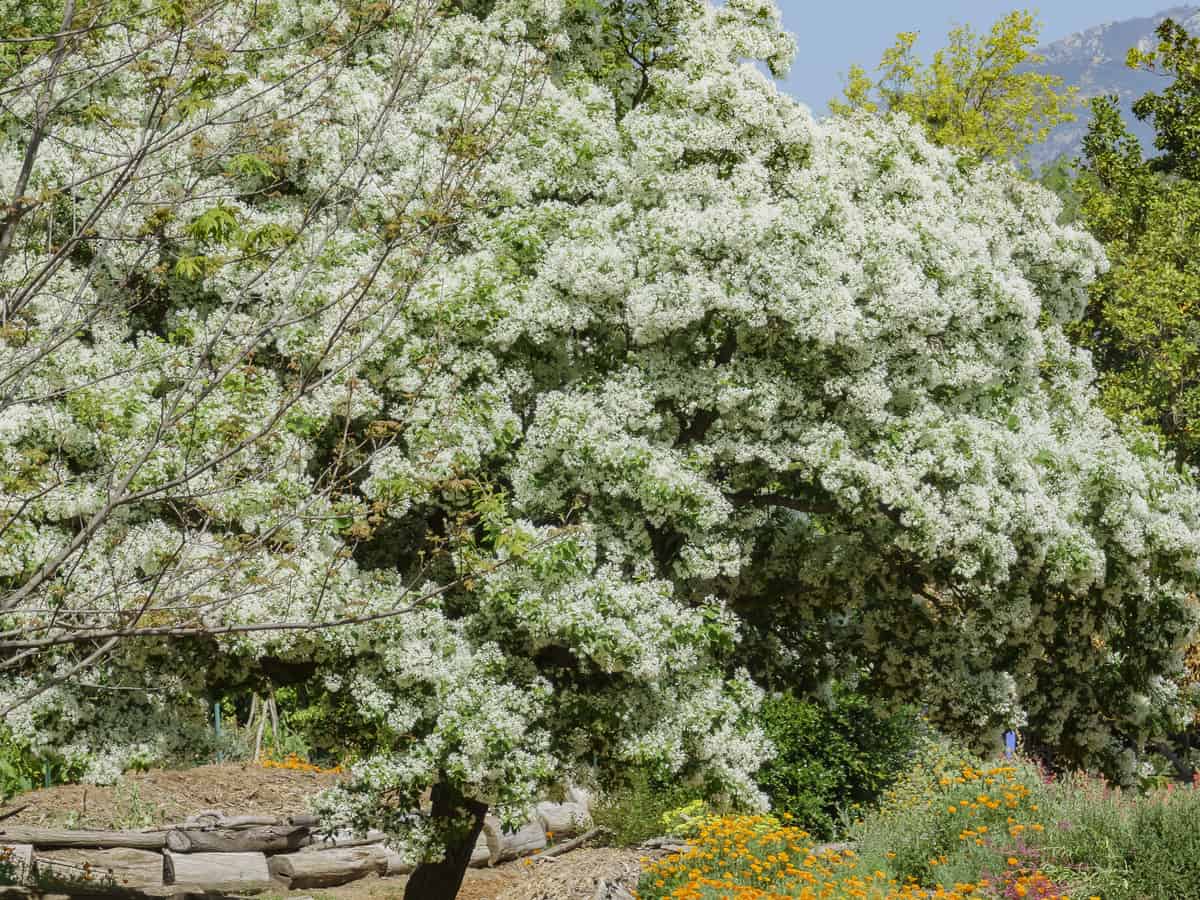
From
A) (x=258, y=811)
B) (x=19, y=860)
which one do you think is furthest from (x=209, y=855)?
(x=19, y=860)

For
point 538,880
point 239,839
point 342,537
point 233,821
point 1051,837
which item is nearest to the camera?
point 342,537

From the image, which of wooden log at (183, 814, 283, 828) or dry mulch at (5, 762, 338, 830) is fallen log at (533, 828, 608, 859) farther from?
wooden log at (183, 814, 283, 828)

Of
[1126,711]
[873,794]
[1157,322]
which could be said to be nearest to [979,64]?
[1157,322]

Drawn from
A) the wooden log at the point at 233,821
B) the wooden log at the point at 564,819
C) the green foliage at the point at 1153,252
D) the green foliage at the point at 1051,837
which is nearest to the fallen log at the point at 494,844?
the wooden log at the point at 564,819

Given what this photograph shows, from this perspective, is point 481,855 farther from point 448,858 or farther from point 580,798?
point 448,858

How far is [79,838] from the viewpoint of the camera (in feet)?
48.8

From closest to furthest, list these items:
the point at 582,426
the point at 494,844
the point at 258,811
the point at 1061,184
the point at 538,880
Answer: the point at 582,426 → the point at 538,880 → the point at 494,844 → the point at 258,811 → the point at 1061,184

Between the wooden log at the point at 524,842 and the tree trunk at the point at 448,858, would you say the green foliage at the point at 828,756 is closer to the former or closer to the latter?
the wooden log at the point at 524,842

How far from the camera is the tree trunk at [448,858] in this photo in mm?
9977

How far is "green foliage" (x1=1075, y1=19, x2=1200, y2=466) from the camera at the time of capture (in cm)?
1953

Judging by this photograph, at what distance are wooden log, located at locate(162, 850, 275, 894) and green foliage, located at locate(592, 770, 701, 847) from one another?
458 cm

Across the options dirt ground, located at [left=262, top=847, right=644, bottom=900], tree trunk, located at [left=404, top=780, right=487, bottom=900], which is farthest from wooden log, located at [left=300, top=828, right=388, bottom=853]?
tree trunk, located at [left=404, top=780, right=487, bottom=900]

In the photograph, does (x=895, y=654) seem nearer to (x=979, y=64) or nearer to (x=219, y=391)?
(x=219, y=391)

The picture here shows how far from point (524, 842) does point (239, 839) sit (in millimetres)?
3947
